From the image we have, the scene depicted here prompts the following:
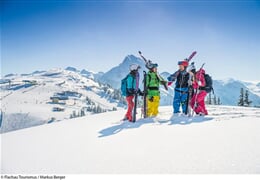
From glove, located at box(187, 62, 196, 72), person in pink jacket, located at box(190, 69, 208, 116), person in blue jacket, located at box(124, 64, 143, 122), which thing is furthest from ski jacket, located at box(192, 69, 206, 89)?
person in blue jacket, located at box(124, 64, 143, 122)

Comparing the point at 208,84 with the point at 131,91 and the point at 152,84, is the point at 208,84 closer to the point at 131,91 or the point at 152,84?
the point at 152,84

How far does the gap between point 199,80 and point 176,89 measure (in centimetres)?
113

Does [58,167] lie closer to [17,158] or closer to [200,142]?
[17,158]

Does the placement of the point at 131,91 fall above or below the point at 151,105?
above

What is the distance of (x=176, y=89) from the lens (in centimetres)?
1051

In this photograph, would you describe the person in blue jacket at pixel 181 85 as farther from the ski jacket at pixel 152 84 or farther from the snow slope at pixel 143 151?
the snow slope at pixel 143 151

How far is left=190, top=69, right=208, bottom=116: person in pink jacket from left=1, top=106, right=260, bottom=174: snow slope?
→ 9.82ft

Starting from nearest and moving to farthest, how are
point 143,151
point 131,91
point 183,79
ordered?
1. point 143,151
2. point 131,91
3. point 183,79

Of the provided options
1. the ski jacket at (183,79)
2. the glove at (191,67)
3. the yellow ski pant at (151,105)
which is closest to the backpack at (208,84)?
the glove at (191,67)

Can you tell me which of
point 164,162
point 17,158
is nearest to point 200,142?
point 164,162

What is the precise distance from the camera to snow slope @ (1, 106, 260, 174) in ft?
13.9

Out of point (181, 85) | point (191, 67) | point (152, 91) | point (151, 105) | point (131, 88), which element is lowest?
point (151, 105)

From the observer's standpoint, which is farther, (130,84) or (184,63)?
(184,63)

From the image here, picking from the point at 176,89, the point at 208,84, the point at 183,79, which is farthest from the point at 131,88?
the point at 208,84
